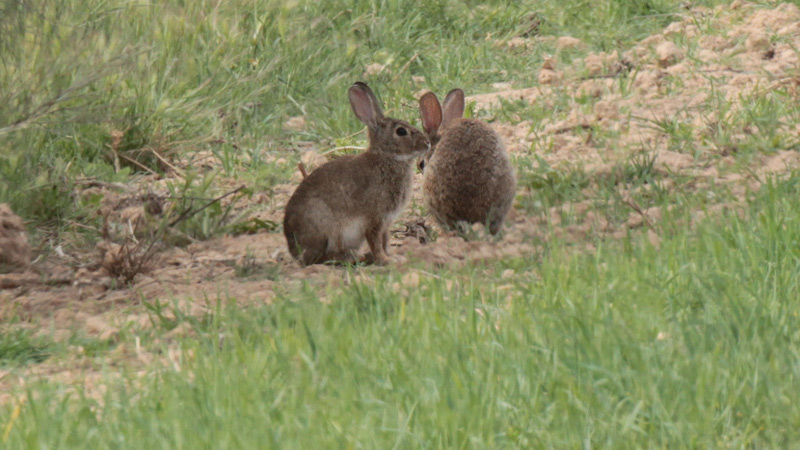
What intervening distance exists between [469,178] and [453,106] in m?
0.87

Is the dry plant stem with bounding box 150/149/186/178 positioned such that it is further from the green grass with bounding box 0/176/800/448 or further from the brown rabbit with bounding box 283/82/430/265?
the green grass with bounding box 0/176/800/448

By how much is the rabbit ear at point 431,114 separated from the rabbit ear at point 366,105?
1.60ft

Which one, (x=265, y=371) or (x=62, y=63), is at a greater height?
(x=62, y=63)

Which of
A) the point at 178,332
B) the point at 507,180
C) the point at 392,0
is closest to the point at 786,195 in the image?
the point at 507,180

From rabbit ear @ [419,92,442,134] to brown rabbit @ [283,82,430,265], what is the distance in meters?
0.48

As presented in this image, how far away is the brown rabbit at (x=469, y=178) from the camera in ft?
18.9

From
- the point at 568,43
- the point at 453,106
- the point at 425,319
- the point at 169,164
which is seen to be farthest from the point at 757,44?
the point at 425,319

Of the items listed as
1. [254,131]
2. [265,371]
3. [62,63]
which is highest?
[62,63]

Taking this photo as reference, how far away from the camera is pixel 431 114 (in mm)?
6305

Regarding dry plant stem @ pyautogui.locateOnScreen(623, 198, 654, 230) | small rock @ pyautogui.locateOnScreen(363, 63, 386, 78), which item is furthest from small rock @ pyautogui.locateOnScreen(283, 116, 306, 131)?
dry plant stem @ pyautogui.locateOnScreen(623, 198, 654, 230)

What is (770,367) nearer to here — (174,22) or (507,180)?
(507,180)

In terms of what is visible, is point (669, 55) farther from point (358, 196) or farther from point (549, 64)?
point (358, 196)

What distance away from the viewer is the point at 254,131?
25.7ft

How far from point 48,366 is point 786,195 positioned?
309 cm
